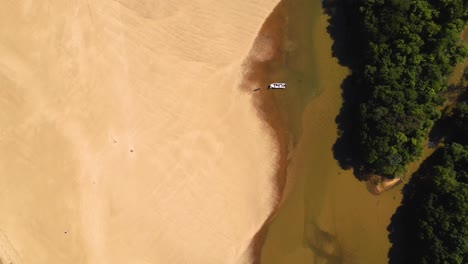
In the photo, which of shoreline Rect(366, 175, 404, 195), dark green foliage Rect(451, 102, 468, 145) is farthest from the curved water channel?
dark green foliage Rect(451, 102, 468, 145)

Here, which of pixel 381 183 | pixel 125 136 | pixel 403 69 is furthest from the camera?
pixel 381 183

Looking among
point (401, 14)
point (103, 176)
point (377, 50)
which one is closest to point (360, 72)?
point (377, 50)

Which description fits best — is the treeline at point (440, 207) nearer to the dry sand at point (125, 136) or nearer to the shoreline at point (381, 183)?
the shoreline at point (381, 183)

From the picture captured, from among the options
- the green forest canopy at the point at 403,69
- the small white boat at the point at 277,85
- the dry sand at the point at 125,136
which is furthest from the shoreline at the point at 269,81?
the green forest canopy at the point at 403,69

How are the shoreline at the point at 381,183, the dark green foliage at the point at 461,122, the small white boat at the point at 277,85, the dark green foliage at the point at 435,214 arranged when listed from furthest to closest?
the small white boat at the point at 277,85 → the shoreline at the point at 381,183 → the dark green foliage at the point at 461,122 → the dark green foliage at the point at 435,214

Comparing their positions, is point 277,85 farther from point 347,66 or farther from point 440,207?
point 440,207

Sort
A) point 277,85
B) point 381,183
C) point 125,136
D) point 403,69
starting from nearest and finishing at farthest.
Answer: point 403,69, point 125,136, point 381,183, point 277,85

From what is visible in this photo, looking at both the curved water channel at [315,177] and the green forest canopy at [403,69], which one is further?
the curved water channel at [315,177]

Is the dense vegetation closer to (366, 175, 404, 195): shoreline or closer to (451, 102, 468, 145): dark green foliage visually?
(451, 102, 468, 145): dark green foliage

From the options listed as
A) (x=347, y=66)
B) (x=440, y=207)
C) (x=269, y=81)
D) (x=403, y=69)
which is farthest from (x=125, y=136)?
(x=440, y=207)
